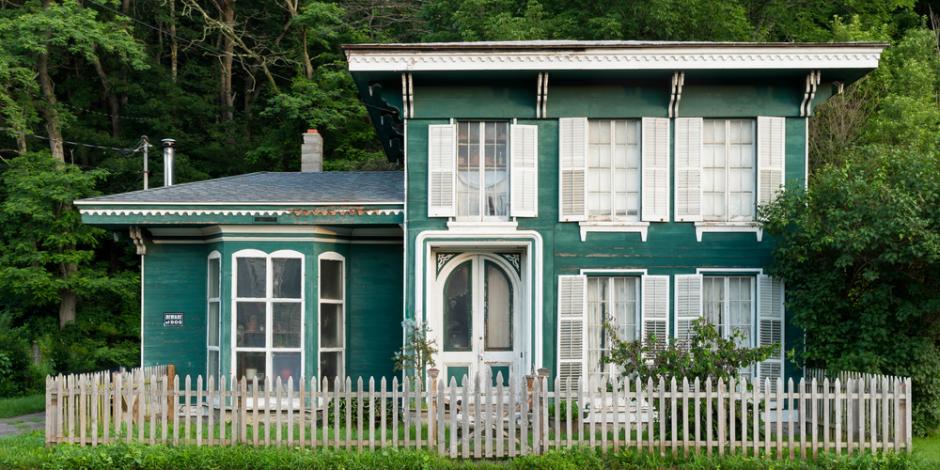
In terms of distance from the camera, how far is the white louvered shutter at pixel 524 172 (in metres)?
17.9

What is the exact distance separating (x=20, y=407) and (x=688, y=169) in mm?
13300

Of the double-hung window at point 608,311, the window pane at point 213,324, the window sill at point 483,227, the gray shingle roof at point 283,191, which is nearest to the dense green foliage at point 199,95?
the double-hung window at point 608,311

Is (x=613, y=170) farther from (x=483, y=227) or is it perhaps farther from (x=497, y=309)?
(x=497, y=309)

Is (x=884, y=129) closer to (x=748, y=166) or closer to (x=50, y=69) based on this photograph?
(x=748, y=166)

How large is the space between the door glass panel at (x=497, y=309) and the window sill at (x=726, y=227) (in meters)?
3.31

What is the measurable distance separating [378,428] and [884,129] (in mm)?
15893

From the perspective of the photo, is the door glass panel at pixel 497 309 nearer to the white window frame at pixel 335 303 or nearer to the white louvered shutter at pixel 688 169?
the white window frame at pixel 335 303

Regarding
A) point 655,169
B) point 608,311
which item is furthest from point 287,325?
point 655,169

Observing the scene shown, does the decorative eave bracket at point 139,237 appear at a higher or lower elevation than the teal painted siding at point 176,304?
higher

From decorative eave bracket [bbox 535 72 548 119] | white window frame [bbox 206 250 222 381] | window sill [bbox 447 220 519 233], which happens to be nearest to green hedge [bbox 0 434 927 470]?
white window frame [bbox 206 250 222 381]

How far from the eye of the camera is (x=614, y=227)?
58.9ft

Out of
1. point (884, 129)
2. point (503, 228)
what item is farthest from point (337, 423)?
point (884, 129)

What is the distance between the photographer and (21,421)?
61.2ft

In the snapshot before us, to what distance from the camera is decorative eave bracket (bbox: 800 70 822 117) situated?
694 inches
